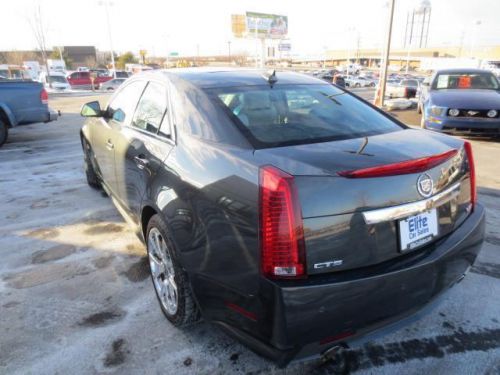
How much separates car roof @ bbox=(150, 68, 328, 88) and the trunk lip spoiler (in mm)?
1467

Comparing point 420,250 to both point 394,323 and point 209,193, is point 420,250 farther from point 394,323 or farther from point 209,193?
point 209,193

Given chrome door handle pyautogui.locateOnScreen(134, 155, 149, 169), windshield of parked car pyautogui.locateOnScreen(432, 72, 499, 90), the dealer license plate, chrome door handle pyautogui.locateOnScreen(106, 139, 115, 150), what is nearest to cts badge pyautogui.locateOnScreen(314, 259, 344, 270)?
the dealer license plate

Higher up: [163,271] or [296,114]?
[296,114]

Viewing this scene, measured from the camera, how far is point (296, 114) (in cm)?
268

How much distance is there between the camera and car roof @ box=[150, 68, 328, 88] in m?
2.79

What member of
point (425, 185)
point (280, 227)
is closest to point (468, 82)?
point (425, 185)

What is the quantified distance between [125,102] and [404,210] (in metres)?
2.85

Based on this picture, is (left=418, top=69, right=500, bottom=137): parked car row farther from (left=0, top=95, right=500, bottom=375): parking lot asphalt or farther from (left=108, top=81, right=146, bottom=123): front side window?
(left=108, top=81, right=146, bottom=123): front side window

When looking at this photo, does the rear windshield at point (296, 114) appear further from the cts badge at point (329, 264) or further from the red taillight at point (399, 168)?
the cts badge at point (329, 264)

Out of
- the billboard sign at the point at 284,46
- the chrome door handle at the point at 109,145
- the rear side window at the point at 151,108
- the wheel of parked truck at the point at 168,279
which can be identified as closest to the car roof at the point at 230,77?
the rear side window at the point at 151,108

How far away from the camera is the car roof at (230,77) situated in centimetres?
279

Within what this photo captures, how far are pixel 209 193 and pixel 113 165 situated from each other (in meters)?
2.01

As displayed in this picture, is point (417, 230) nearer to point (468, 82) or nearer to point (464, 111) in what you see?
point (464, 111)

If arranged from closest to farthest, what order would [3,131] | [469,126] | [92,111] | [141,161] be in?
[141,161], [92,111], [469,126], [3,131]
